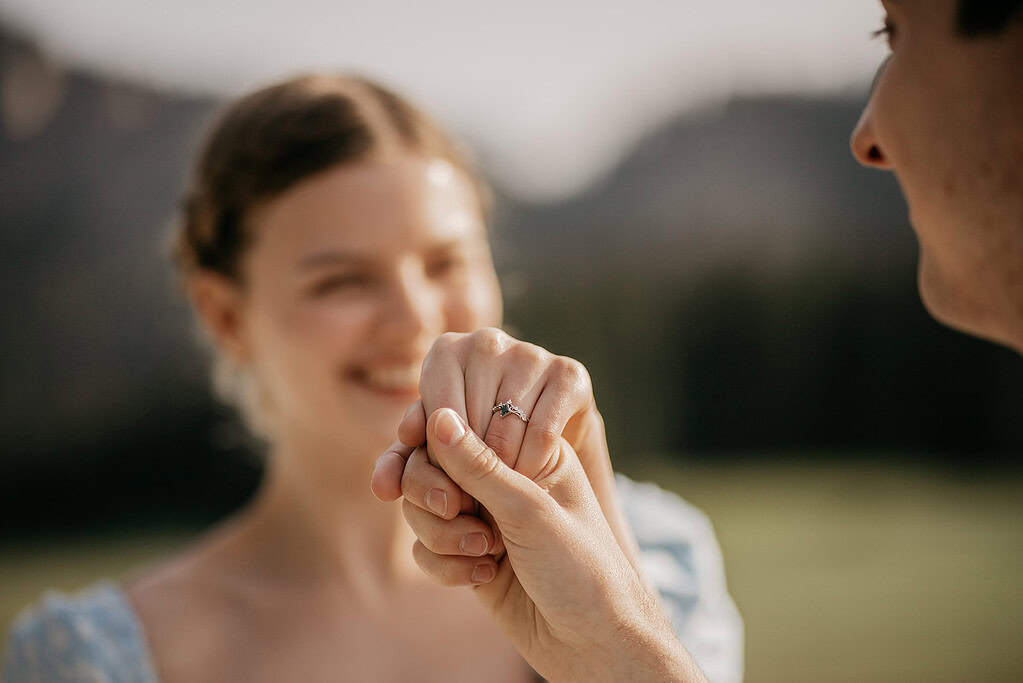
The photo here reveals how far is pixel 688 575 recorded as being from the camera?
8.01 feet

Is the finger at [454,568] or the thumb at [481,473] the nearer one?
the thumb at [481,473]

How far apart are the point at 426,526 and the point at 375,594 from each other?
140 centimetres

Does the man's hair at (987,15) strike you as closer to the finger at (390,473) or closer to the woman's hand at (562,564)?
the woman's hand at (562,564)

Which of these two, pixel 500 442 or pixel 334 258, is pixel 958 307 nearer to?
pixel 500 442

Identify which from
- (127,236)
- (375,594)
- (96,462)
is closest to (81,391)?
(96,462)

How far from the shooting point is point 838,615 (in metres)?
7.26

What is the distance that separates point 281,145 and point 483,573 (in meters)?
1.51

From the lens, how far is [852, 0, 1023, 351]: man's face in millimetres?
1020

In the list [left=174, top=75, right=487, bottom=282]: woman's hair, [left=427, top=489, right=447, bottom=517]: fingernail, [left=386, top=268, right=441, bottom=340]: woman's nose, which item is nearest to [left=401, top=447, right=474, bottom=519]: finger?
[left=427, top=489, right=447, bottom=517]: fingernail

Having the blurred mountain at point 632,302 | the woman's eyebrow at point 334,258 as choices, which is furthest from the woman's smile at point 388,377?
the blurred mountain at point 632,302

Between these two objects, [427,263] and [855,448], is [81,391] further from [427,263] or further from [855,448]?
[855,448]

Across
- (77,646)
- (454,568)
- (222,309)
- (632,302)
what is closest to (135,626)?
(77,646)

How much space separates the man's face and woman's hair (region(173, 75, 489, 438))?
1.44 meters

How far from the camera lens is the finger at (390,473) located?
1131mm
